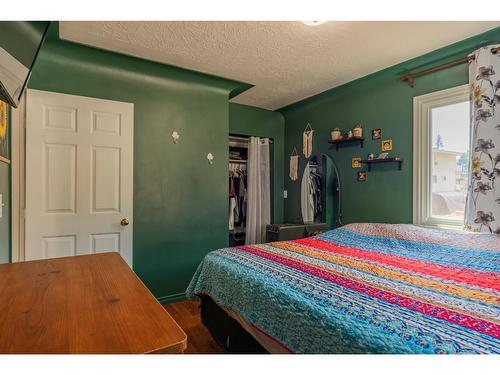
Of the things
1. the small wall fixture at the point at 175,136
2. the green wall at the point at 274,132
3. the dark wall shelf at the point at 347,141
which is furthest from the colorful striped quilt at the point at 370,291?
the green wall at the point at 274,132

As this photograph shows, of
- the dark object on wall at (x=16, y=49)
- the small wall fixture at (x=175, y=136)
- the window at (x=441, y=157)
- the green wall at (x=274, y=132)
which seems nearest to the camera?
the dark object on wall at (x=16, y=49)

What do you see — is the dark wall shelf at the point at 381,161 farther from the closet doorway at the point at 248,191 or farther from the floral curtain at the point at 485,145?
the closet doorway at the point at 248,191

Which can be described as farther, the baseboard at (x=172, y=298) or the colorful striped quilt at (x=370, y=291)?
the baseboard at (x=172, y=298)

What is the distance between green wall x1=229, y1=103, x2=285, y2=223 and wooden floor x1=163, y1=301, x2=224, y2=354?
6.44ft

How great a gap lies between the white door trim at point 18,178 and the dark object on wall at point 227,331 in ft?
4.96

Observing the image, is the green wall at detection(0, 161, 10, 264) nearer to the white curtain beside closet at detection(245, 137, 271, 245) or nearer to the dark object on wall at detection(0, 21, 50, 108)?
the dark object on wall at detection(0, 21, 50, 108)

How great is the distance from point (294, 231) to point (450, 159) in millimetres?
1760

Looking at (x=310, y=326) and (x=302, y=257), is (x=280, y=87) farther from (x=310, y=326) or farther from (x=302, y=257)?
(x=310, y=326)

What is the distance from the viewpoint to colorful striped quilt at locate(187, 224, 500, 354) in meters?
0.87

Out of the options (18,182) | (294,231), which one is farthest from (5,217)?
(294,231)

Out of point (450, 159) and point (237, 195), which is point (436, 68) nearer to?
point (450, 159)

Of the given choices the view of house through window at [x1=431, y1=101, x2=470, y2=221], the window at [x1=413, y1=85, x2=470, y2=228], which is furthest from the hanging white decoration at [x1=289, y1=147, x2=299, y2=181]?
the view of house through window at [x1=431, y1=101, x2=470, y2=221]

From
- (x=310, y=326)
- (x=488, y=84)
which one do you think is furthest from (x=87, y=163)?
(x=488, y=84)

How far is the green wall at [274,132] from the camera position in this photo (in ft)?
13.1
